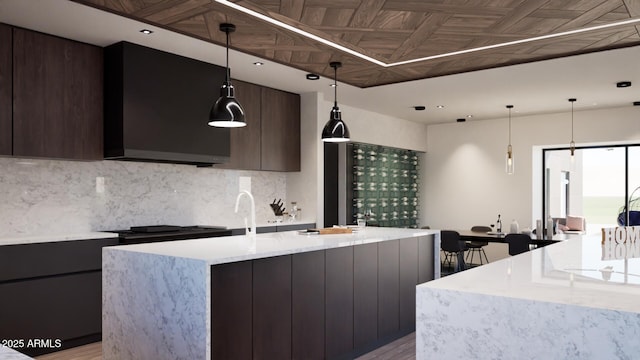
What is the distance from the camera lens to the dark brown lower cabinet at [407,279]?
4625mm

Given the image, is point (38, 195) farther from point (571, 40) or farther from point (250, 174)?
point (571, 40)

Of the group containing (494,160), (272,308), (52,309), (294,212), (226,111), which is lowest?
(52,309)

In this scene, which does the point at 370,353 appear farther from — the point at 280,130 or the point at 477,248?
the point at 477,248

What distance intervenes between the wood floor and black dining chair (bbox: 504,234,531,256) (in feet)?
9.14

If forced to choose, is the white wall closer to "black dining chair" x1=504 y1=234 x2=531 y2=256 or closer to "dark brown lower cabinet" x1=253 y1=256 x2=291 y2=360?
"black dining chair" x1=504 y1=234 x2=531 y2=256

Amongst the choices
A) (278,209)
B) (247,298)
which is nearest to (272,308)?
(247,298)

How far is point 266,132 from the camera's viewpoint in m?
6.45

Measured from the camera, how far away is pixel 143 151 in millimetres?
4625

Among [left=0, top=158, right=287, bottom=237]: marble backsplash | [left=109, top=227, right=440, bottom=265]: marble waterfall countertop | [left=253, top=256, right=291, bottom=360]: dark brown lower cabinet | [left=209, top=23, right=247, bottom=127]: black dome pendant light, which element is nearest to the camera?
[left=109, top=227, right=440, bottom=265]: marble waterfall countertop

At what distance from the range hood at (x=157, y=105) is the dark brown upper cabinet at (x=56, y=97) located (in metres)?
0.13

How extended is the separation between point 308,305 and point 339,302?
37 centimetres

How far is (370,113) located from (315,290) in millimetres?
5097

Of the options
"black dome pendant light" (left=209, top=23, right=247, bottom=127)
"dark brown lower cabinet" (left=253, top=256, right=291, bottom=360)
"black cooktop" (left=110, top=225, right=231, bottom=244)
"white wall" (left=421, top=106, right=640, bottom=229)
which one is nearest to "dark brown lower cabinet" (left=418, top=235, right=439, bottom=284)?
"dark brown lower cabinet" (left=253, top=256, right=291, bottom=360)

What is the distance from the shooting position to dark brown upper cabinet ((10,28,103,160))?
4.13 metres
